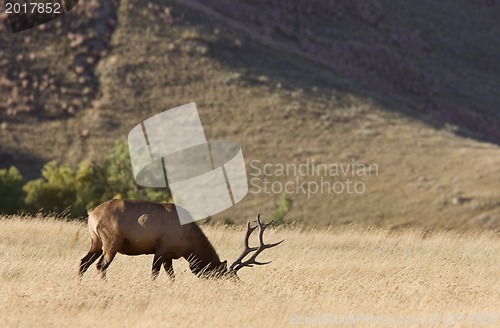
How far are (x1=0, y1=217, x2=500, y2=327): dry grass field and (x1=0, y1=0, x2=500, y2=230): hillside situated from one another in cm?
2950

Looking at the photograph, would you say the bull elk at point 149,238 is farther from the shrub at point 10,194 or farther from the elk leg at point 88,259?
the shrub at point 10,194

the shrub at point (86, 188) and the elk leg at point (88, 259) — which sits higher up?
the elk leg at point (88, 259)

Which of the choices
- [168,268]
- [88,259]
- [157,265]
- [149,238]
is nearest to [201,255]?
[168,268]

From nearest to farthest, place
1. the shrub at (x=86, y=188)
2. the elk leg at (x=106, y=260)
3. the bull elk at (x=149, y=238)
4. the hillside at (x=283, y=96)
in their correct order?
the elk leg at (x=106, y=260), the bull elk at (x=149, y=238), the shrub at (x=86, y=188), the hillside at (x=283, y=96)

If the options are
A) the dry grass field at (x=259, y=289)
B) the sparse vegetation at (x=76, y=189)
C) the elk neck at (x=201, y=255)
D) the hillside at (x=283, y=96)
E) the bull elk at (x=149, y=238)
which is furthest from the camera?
the hillside at (x=283, y=96)

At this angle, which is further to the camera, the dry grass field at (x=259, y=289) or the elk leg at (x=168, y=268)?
the elk leg at (x=168, y=268)

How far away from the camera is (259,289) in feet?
39.1

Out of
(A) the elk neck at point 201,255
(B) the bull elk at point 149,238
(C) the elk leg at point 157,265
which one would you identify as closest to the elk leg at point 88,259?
(B) the bull elk at point 149,238

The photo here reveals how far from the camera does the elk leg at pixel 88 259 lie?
12664mm

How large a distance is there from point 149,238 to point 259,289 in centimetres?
186

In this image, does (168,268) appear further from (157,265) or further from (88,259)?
(88,259)

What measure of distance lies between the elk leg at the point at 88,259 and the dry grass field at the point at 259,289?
0.42 ft

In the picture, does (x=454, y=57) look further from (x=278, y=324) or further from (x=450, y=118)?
(x=278, y=324)

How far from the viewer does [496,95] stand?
245 feet
